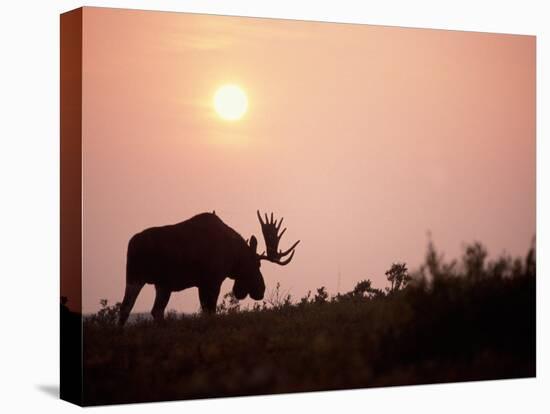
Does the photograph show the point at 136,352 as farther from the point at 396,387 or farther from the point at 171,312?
the point at 396,387

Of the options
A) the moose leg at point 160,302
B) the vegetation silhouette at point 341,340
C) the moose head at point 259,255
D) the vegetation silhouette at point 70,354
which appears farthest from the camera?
the moose head at point 259,255

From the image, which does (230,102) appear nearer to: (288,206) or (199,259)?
(288,206)

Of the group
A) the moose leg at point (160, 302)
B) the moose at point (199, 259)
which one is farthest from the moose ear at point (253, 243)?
the moose leg at point (160, 302)

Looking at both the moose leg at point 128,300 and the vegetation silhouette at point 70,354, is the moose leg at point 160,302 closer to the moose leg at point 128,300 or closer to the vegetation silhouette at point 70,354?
the moose leg at point 128,300

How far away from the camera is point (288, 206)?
1076cm

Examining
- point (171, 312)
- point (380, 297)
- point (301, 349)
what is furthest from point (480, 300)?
point (171, 312)

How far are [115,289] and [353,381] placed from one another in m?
2.00

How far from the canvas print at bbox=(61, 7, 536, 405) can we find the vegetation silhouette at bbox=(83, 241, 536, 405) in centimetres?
2

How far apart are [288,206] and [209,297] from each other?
90 centimetres

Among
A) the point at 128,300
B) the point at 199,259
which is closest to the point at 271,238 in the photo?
the point at 199,259

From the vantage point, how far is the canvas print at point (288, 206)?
33.1 ft

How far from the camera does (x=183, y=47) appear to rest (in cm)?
1034

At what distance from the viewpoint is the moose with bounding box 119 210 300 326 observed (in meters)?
10.2

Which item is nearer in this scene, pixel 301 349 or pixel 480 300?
pixel 301 349
